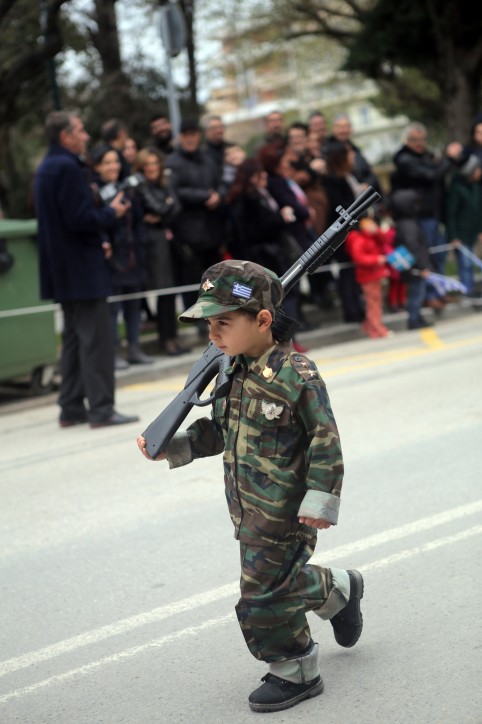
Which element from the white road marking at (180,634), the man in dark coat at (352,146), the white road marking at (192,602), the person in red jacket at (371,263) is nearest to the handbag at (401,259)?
the person in red jacket at (371,263)

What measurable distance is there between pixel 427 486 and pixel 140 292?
613 cm

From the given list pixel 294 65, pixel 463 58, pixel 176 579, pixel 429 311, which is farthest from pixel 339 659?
pixel 294 65

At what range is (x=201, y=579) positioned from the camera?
516 cm

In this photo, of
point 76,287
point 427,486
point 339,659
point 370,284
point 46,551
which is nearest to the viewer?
point 339,659

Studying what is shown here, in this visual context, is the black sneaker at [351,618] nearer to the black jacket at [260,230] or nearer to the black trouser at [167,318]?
the black jacket at [260,230]

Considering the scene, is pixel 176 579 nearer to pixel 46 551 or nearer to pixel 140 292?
pixel 46 551

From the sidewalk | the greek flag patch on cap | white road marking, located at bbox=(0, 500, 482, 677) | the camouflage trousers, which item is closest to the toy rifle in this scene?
the greek flag patch on cap

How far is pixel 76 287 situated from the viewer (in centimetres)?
876

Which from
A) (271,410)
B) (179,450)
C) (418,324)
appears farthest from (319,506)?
(418,324)

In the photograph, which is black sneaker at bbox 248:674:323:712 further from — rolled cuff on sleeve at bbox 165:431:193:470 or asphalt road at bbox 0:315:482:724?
rolled cuff on sleeve at bbox 165:431:193:470

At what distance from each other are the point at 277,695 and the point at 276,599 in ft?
1.16

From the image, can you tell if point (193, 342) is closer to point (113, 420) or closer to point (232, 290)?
point (113, 420)

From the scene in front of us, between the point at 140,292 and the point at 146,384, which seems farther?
the point at 140,292

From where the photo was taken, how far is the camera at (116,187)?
33.6 feet
